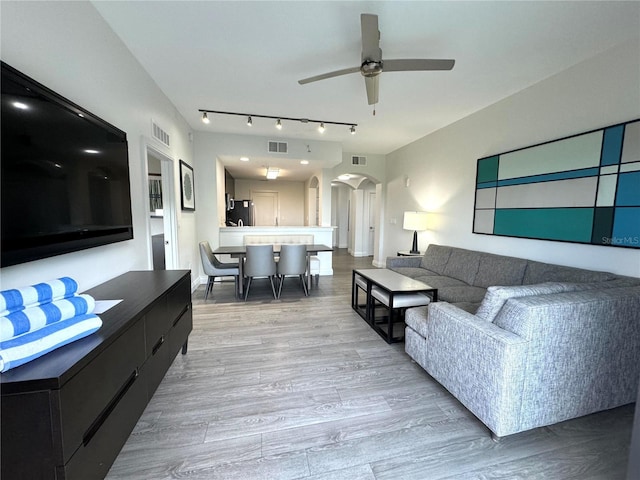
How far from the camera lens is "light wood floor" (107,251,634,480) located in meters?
1.38

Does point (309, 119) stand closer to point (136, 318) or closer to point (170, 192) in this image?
point (170, 192)

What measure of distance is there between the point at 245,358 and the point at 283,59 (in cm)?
283

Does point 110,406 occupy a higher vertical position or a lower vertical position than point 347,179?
lower

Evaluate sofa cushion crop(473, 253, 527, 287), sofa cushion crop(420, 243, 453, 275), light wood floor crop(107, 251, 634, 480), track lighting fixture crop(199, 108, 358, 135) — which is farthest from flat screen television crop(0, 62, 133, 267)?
sofa cushion crop(420, 243, 453, 275)

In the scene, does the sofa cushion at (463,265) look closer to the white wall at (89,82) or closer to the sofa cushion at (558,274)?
the sofa cushion at (558,274)

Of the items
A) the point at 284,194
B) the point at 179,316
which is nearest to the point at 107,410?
the point at 179,316

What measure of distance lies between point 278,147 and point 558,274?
4.46m

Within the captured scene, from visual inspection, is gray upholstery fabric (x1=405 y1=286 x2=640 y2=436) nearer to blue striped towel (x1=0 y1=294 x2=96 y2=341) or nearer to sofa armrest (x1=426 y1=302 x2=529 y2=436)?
sofa armrest (x1=426 y1=302 x2=529 y2=436)

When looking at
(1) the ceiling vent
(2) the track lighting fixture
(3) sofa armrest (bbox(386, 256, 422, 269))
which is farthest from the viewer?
(1) the ceiling vent

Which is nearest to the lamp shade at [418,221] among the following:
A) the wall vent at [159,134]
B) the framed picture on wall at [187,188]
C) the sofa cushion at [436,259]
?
the sofa cushion at [436,259]

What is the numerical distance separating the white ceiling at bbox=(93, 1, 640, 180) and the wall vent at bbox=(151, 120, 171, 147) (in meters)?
0.50

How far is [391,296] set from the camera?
264cm

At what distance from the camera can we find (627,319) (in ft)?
5.25

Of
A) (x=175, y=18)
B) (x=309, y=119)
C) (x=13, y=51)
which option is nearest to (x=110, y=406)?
(x=13, y=51)
